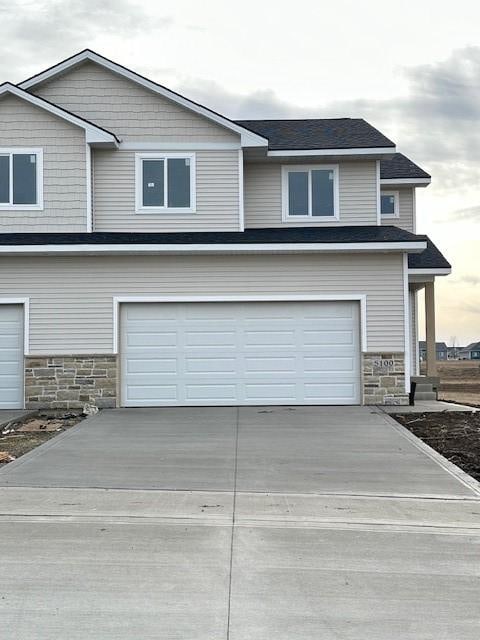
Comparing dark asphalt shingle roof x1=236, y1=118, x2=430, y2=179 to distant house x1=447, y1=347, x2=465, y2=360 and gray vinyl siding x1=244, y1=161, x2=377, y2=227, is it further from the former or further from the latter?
distant house x1=447, y1=347, x2=465, y2=360

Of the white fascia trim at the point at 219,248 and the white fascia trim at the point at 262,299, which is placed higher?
the white fascia trim at the point at 219,248

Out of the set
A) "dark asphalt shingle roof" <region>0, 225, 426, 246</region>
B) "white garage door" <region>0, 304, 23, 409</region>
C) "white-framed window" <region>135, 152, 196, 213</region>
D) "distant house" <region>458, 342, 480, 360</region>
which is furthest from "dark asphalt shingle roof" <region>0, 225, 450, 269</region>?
"distant house" <region>458, 342, 480, 360</region>

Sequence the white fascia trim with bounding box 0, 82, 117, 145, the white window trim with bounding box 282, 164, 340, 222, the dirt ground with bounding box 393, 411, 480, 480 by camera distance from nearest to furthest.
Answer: the dirt ground with bounding box 393, 411, 480, 480, the white fascia trim with bounding box 0, 82, 117, 145, the white window trim with bounding box 282, 164, 340, 222

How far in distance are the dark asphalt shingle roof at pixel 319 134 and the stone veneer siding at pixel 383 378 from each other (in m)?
5.44

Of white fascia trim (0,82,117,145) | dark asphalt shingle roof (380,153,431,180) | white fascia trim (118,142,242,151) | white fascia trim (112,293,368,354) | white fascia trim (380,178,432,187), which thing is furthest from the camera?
dark asphalt shingle roof (380,153,431,180)

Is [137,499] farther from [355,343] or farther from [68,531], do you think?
[355,343]

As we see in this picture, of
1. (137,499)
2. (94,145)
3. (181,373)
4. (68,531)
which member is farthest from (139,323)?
(68,531)

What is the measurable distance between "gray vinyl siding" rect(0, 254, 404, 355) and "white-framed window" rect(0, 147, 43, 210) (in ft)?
4.78

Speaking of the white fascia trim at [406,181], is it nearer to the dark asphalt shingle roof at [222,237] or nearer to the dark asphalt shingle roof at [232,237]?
the dark asphalt shingle roof at [232,237]

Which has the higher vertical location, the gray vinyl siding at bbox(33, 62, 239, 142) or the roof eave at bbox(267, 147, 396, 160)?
the gray vinyl siding at bbox(33, 62, 239, 142)

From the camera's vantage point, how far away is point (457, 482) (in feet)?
26.9

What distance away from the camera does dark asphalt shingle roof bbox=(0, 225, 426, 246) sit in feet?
49.0

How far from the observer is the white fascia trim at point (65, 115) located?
15.7m

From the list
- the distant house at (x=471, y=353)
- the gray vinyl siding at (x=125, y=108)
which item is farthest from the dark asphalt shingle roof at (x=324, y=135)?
the distant house at (x=471, y=353)
